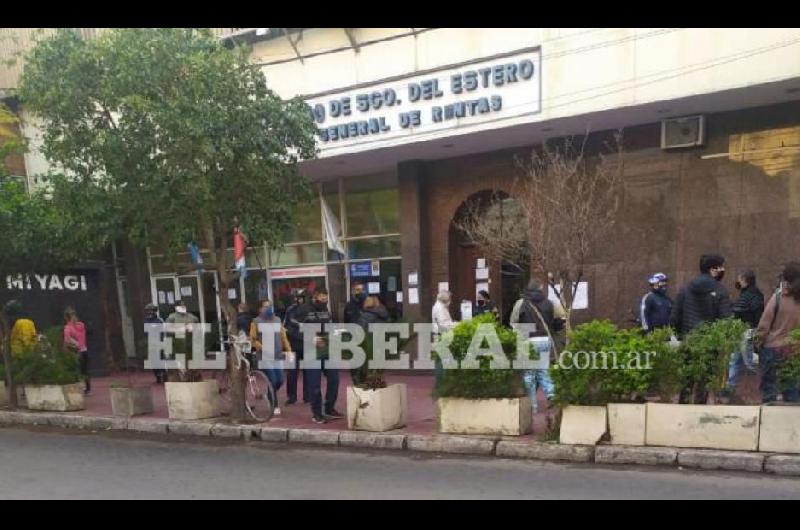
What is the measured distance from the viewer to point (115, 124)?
29.5 ft

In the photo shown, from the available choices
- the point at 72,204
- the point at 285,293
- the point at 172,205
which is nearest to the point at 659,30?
the point at 172,205

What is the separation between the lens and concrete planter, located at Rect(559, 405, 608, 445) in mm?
7039

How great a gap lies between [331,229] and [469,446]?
8.57 meters

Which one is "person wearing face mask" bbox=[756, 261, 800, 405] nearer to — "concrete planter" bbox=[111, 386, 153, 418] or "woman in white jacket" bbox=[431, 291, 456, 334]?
"woman in white jacket" bbox=[431, 291, 456, 334]

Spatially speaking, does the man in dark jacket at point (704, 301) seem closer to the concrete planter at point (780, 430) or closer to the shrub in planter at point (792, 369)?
the shrub in planter at point (792, 369)

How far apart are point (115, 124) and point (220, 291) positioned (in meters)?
2.65

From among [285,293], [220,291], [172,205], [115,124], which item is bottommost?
[285,293]

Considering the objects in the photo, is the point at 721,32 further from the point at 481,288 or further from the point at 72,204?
the point at 72,204

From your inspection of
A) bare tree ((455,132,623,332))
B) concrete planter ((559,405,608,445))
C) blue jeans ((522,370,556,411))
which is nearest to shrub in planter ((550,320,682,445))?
concrete planter ((559,405,608,445))

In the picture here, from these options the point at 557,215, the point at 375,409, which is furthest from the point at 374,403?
the point at 557,215

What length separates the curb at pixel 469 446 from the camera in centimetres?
630

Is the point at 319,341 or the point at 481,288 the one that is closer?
the point at 319,341

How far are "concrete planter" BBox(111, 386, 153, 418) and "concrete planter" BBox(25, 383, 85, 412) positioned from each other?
1146mm

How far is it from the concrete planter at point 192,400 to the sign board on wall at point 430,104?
4197mm
